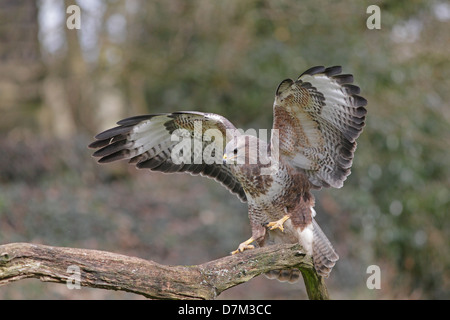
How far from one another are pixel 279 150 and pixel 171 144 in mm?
1088

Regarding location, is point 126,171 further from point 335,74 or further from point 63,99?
point 335,74

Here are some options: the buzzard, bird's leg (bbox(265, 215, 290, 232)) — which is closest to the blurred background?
the buzzard

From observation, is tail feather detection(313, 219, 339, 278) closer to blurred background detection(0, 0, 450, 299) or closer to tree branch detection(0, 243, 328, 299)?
tree branch detection(0, 243, 328, 299)

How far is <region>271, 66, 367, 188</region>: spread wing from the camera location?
4.20 m

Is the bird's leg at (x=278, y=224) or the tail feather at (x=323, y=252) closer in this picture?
the bird's leg at (x=278, y=224)

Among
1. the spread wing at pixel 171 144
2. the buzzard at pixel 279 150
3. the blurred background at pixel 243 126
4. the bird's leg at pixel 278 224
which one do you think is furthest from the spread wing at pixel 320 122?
the blurred background at pixel 243 126

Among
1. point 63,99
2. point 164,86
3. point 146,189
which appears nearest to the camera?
point 146,189

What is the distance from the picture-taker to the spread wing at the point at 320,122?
165 inches

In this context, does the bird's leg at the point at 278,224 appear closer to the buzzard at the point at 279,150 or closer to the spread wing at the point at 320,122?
the buzzard at the point at 279,150

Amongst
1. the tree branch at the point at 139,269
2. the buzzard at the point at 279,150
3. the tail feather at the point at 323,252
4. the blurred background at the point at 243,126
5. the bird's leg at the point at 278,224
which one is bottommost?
the tree branch at the point at 139,269

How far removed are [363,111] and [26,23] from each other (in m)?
9.67
